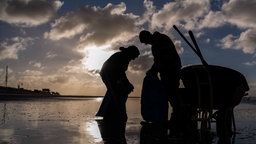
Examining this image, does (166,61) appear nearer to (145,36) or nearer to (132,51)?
(145,36)

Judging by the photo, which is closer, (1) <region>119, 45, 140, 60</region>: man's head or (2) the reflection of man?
(2) the reflection of man

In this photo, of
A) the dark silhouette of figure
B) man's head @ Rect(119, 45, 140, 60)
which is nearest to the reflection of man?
man's head @ Rect(119, 45, 140, 60)

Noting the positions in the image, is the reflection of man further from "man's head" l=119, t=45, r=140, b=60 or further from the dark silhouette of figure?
the dark silhouette of figure

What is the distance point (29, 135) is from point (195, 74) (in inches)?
114

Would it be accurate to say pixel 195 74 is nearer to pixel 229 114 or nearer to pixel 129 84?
pixel 229 114

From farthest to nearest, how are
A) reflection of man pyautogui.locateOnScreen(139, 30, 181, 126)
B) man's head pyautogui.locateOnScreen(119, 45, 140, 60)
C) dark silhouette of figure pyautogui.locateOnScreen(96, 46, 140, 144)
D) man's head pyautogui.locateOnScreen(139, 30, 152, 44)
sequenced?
1. dark silhouette of figure pyautogui.locateOnScreen(96, 46, 140, 144)
2. man's head pyautogui.locateOnScreen(119, 45, 140, 60)
3. man's head pyautogui.locateOnScreen(139, 30, 152, 44)
4. reflection of man pyautogui.locateOnScreen(139, 30, 181, 126)

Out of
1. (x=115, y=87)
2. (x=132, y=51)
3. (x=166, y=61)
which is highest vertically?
(x=132, y=51)

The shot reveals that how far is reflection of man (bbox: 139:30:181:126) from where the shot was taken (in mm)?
7579

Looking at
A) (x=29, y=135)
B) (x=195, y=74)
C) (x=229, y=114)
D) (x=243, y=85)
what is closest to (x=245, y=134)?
(x=229, y=114)

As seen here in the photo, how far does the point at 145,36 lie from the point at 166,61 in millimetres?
704

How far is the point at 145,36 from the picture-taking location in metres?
8.09

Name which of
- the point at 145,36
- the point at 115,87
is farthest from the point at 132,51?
the point at 145,36

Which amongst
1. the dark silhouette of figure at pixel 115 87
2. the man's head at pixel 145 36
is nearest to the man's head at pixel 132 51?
the dark silhouette of figure at pixel 115 87

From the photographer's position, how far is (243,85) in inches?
269
